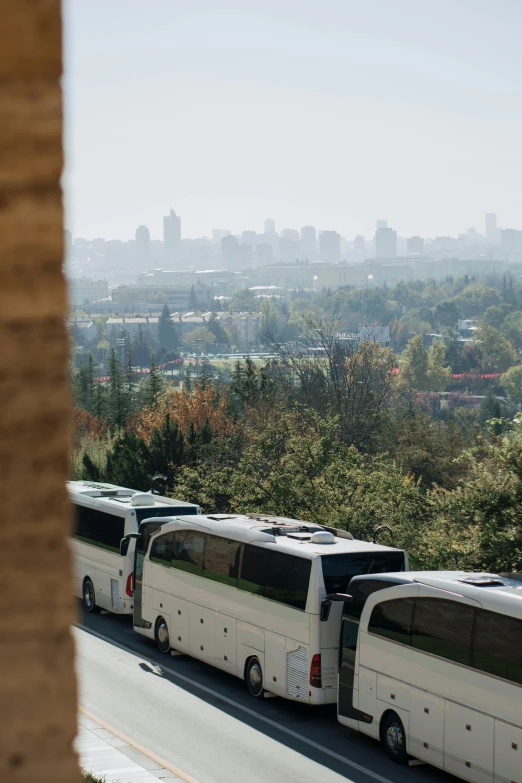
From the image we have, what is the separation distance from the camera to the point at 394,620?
12.9 metres

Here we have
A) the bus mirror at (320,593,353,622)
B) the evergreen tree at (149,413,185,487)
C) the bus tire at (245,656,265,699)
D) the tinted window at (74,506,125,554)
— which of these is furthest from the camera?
the evergreen tree at (149,413,185,487)

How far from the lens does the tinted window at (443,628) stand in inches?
462

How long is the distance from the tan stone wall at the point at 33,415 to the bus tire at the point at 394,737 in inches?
471

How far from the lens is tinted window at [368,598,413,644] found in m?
12.6

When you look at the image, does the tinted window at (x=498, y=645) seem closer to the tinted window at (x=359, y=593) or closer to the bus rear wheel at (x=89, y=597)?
the tinted window at (x=359, y=593)

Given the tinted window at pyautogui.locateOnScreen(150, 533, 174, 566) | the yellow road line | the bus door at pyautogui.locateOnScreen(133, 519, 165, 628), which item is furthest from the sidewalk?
the bus door at pyautogui.locateOnScreen(133, 519, 165, 628)

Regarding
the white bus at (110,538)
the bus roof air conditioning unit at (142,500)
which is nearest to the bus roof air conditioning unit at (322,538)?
the white bus at (110,538)

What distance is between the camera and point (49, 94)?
1.51m

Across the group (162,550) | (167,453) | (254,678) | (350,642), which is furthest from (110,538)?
(167,453)

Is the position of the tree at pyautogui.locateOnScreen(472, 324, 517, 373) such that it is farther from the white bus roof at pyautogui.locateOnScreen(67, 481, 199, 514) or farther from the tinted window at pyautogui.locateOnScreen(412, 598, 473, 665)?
the tinted window at pyautogui.locateOnScreen(412, 598, 473, 665)

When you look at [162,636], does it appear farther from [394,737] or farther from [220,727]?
[394,737]

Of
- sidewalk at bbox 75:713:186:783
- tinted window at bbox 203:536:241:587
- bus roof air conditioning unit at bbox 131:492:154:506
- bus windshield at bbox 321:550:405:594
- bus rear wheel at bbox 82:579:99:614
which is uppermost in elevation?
bus windshield at bbox 321:550:405:594

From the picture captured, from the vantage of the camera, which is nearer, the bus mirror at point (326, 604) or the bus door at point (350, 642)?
the bus door at point (350, 642)

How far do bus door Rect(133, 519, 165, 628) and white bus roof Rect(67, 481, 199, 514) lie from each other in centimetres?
154
